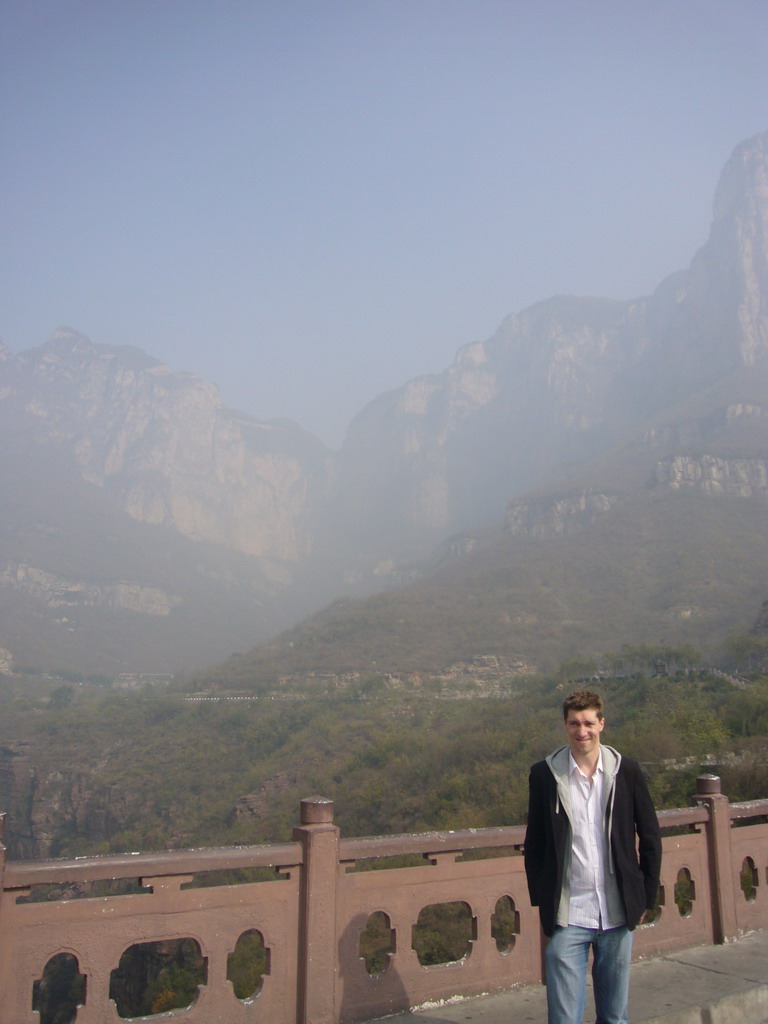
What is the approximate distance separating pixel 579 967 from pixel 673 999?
255 cm

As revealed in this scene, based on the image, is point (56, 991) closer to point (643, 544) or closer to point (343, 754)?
point (343, 754)

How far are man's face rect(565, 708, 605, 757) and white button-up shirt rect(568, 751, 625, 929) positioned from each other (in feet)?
0.46

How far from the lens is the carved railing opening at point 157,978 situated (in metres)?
30.4

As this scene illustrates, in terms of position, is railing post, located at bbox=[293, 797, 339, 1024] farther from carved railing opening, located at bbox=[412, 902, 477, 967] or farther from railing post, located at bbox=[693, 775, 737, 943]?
carved railing opening, located at bbox=[412, 902, 477, 967]

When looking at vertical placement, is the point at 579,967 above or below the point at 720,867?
above

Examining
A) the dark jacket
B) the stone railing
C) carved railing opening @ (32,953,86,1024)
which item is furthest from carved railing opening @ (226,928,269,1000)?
the dark jacket

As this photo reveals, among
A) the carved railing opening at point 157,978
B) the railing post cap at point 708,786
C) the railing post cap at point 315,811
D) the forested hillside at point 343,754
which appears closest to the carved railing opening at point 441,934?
the forested hillside at point 343,754

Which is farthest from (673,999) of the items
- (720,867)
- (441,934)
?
(441,934)

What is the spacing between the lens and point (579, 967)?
4.06 meters

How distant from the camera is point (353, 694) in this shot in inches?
3233

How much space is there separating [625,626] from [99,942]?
9064 centimetres

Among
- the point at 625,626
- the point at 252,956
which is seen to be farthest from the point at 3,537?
the point at 252,956

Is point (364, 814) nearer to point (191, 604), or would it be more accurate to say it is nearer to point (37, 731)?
point (37, 731)

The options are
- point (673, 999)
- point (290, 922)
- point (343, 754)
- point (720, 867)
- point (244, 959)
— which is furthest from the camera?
point (343, 754)
